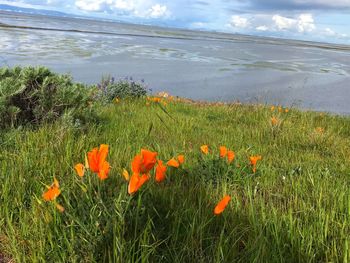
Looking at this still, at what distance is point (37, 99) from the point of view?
15.3ft

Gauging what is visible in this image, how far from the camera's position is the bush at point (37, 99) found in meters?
4.26

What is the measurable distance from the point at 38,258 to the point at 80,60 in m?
21.1

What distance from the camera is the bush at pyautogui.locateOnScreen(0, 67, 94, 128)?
14.0 ft

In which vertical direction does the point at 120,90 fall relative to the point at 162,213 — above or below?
below

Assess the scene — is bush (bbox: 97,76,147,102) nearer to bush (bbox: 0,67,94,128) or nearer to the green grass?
bush (bbox: 0,67,94,128)

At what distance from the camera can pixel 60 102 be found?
184 inches

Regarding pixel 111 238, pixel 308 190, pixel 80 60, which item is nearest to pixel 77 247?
pixel 111 238

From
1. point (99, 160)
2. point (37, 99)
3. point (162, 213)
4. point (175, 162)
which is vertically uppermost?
point (99, 160)

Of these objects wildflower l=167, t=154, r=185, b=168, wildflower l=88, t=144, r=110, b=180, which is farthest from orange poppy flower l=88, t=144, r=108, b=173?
wildflower l=167, t=154, r=185, b=168

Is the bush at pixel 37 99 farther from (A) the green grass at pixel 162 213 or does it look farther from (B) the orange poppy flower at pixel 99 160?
(B) the orange poppy flower at pixel 99 160

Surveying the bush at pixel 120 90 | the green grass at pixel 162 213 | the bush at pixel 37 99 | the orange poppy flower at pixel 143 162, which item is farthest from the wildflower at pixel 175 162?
the bush at pixel 120 90

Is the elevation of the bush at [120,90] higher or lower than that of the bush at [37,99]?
lower

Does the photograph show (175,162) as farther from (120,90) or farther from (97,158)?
(120,90)

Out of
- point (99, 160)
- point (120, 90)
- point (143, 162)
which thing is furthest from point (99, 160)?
point (120, 90)
